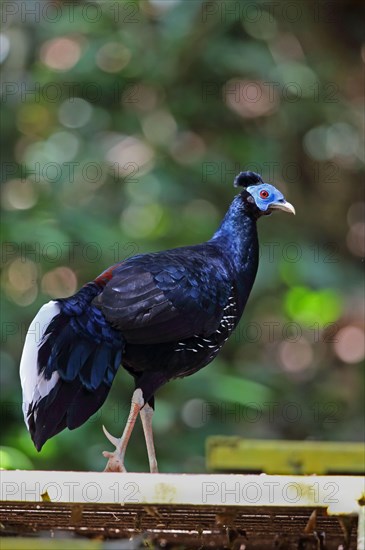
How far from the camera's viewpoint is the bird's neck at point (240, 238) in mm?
3660

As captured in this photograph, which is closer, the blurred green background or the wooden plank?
the wooden plank

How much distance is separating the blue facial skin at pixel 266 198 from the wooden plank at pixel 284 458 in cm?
90

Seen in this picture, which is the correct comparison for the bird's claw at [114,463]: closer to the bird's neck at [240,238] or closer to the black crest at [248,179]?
the bird's neck at [240,238]

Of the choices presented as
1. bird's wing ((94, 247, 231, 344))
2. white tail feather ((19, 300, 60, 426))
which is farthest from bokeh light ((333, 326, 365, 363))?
white tail feather ((19, 300, 60, 426))

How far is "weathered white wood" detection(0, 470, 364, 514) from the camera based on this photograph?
2.21m

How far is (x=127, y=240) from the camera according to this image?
6.73 metres

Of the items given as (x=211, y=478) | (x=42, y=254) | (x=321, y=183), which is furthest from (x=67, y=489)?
(x=321, y=183)

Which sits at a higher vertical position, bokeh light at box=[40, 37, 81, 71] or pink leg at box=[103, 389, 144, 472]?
bokeh light at box=[40, 37, 81, 71]

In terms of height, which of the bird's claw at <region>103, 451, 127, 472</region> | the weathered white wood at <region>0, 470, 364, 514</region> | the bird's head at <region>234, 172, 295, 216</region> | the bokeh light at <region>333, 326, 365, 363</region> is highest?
the bokeh light at <region>333, 326, 365, 363</region>

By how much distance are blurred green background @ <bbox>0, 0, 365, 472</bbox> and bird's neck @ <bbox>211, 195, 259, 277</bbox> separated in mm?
2793

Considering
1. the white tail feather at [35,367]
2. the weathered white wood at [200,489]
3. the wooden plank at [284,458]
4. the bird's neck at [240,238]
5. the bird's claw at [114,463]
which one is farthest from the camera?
the wooden plank at [284,458]

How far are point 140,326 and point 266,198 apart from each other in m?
0.75

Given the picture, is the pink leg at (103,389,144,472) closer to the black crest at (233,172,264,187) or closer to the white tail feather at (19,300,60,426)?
the white tail feather at (19,300,60,426)

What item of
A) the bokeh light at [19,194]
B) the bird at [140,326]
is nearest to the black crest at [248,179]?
the bird at [140,326]
